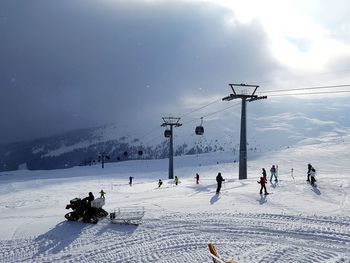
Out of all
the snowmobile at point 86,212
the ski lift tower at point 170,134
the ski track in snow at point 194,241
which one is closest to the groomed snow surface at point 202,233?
the ski track in snow at point 194,241

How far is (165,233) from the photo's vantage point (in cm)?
1612

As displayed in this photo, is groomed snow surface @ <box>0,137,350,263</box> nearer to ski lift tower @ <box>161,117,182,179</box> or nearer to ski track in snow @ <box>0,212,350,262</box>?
ski track in snow @ <box>0,212,350,262</box>

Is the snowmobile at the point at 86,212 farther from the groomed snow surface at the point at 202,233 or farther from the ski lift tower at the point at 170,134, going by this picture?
the ski lift tower at the point at 170,134

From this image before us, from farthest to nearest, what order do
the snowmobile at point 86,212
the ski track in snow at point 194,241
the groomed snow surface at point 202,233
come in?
the snowmobile at point 86,212, the groomed snow surface at point 202,233, the ski track in snow at point 194,241

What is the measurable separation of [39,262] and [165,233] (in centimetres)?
527

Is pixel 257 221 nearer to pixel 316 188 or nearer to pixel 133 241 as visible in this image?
pixel 133 241

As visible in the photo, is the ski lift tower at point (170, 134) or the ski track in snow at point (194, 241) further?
the ski lift tower at point (170, 134)

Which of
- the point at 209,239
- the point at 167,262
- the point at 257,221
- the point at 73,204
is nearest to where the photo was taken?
the point at 167,262

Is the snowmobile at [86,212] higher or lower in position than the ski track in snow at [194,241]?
higher

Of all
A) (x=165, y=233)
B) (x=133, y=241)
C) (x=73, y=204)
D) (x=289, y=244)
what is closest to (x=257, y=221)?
(x=289, y=244)

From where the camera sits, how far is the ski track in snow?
13.4 m

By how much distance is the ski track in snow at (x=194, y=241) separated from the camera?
13430mm

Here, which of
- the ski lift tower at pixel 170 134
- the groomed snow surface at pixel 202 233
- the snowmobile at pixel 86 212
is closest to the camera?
the groomed snow surface at pixel 202 233

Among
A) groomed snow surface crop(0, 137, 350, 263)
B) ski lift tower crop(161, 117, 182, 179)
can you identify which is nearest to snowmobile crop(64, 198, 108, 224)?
groomed snow surface crop(0, 137, 350, 263)
